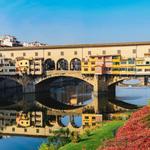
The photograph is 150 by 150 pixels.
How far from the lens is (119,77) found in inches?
2271

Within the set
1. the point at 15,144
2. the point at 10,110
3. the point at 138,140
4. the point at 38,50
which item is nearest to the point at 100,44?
the point at 38,50

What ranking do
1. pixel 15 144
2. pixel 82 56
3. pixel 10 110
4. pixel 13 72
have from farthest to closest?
pixel 13 72 → pixel 82 56 → pixel 10 110 → pixel 15 144

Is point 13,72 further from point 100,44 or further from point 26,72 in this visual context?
point 100,44

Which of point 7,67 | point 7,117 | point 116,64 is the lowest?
point 7,117

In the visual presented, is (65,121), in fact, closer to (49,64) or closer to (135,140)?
(135,140)

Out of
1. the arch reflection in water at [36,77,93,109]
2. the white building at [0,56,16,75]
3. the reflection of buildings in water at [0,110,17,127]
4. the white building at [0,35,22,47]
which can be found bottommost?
the arch reflection in water at [36,77,93,109]

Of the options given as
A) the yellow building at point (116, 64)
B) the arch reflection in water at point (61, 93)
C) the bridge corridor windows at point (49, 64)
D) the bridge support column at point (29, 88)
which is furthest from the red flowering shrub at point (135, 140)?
the bridge corridor windows at point (49, 64)

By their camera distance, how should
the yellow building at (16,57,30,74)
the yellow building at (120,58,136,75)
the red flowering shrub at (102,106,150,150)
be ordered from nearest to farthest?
1. the red flowering shrub at (102,106,150,150)
2. the yellow building at (120,58,136,75)
3. the yellow building at (16,57,30,74)

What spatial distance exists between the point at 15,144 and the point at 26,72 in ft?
135

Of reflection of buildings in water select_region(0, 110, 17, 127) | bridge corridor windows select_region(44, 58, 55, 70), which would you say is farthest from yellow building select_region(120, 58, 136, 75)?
reflection of buildings in water select_region(0, 110, 17, 127)

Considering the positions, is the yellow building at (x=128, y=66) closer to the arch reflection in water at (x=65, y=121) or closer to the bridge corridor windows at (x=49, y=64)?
the bridge corridor windows at (x=49, y=64)

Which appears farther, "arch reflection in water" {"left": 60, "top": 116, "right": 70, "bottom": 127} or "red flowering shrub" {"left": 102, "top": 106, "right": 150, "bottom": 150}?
"arch reflection in water" {"left": 60, "top": 116, "right": 70, "bottom": 127}

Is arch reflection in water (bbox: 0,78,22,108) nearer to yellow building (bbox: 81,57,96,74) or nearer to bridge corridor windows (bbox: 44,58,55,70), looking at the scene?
bridge corridor windows (bbox: 44,58,55,70)

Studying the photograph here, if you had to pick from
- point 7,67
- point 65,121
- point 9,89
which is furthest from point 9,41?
point 65,121
